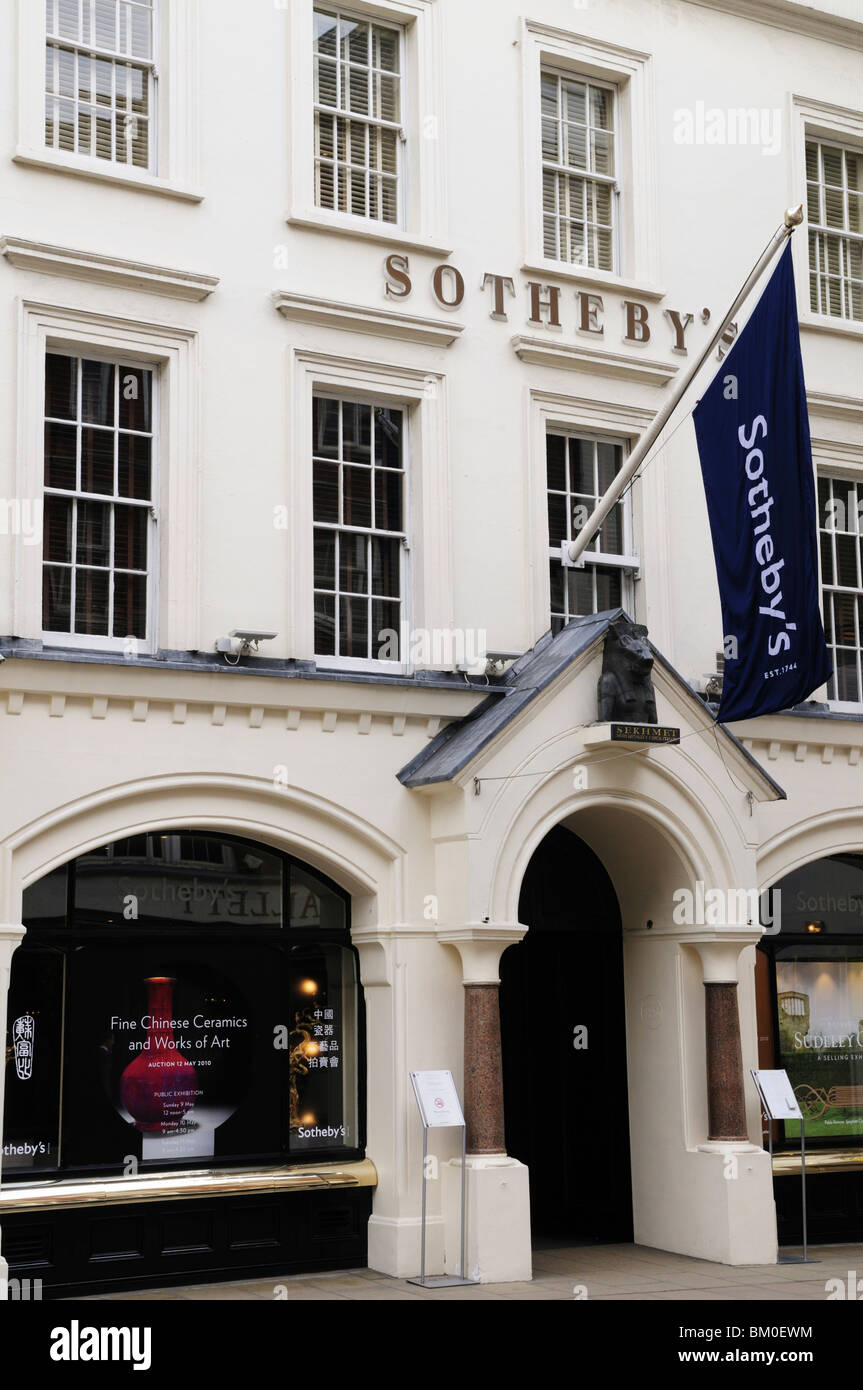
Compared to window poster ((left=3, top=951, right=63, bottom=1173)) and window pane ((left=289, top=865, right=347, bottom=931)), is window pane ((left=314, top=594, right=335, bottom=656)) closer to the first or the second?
window pane ((left=289, top=865, right=347, bottom=931))

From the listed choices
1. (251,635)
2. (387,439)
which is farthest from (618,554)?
(251,635)

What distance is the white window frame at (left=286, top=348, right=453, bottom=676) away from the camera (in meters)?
13.0

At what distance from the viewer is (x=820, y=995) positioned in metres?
15.4

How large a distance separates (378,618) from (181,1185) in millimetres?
Result: 4682

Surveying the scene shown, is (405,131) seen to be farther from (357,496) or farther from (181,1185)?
(181,1185)

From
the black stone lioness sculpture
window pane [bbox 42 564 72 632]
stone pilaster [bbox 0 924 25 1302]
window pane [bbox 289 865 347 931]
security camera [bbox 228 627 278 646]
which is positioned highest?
window pane [bbox 42 564 72 632]

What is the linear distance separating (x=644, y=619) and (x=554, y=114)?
4.72 metres

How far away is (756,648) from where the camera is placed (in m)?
12.6

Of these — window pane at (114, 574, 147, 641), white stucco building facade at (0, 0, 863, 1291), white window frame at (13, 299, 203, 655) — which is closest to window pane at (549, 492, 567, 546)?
white stucco building facade at (0, 0, 863, 1291)

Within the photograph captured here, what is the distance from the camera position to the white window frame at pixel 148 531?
1215 cm

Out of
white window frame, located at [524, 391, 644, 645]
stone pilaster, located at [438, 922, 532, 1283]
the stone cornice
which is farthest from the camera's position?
the stone cornice

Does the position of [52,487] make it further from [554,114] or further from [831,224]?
[831,224]

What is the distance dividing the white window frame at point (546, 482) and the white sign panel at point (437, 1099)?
3.78m

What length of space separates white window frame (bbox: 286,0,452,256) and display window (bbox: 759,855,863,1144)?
681 cm
